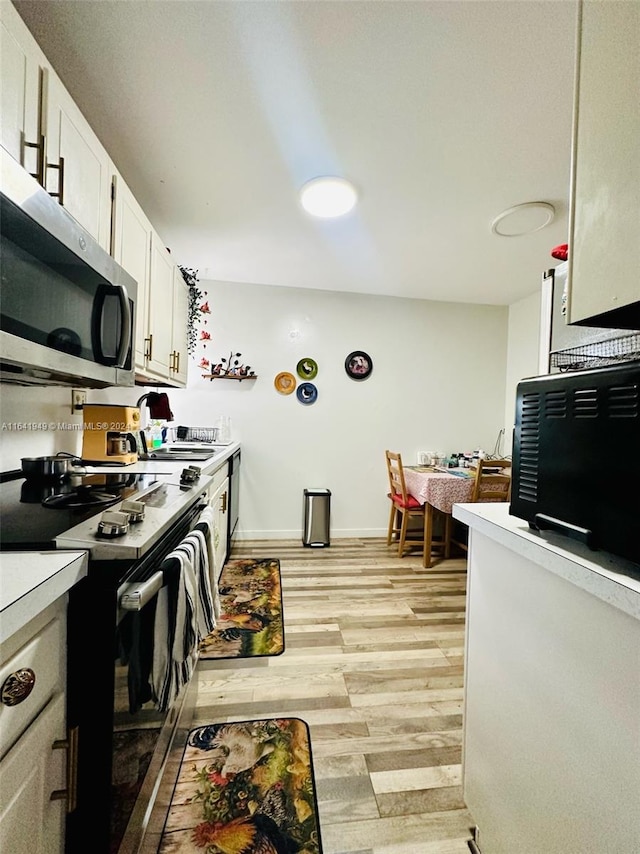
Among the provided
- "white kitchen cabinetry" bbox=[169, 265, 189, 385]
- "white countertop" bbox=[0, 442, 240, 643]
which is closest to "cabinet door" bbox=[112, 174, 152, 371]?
"white kitchen cabinetry" bbox=[169, 265, 189, 385]

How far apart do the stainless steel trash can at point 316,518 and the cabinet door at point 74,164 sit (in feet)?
8.73

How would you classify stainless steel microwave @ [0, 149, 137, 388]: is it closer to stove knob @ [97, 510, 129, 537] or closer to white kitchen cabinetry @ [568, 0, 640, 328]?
stove knob @ [97, 510, 129, 537]

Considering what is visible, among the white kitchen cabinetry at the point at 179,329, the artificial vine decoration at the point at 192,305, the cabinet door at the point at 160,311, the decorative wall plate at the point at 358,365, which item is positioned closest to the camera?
the cabinet door at the point at 160,311

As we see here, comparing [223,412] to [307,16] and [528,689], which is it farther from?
[528,689]

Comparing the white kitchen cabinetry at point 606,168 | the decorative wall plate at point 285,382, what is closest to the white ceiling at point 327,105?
the white kitchen cabinetry at point 606,168

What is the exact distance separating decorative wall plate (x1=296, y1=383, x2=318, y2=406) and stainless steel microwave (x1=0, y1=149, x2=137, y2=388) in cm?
256

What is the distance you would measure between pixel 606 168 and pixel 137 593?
1230 millimetres

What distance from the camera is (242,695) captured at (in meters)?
1.62

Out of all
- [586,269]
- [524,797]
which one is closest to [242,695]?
[524,797]

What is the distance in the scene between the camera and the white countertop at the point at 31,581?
1.73 ft

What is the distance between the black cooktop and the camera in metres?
0.78

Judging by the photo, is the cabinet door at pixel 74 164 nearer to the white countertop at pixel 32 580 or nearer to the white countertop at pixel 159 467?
the white countertop at pixel 159 467

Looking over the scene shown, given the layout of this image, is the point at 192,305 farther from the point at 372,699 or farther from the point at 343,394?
the point at 372,699

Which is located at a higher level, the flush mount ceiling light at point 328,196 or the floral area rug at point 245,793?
the flush mount ceiling light at point 328,196
